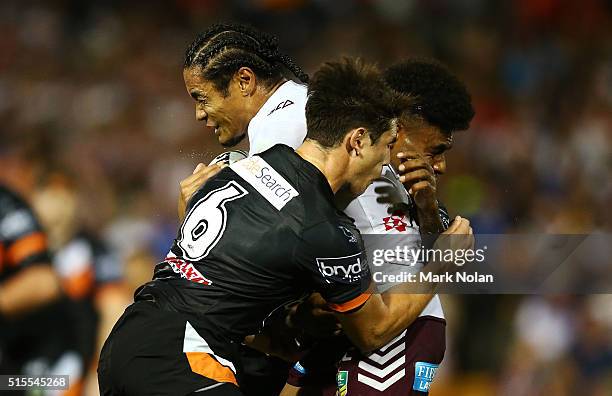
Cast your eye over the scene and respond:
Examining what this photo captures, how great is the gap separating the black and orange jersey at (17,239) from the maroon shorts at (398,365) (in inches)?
79.8

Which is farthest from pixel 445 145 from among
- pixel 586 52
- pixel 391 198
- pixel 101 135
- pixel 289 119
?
pixel 586 52

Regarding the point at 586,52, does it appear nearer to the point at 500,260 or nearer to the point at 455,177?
the point at 455,177

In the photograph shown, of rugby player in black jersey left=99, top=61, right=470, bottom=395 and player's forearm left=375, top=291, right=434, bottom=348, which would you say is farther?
player's forearm left=375, top=291, right=434, bottom=348

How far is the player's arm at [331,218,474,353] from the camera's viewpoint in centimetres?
329

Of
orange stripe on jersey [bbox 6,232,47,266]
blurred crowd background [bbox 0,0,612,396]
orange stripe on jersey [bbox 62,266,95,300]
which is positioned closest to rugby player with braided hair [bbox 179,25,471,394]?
blurred crowd background [bbox 0,0,612,396]

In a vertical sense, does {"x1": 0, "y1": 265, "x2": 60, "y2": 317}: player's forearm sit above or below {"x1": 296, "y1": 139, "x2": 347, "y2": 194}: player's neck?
above

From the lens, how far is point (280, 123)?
366 centimetres

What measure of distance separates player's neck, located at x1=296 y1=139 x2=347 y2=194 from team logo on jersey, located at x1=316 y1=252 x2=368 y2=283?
0.92ft

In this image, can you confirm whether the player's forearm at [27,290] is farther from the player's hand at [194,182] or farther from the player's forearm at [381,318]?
the player's forearm at [381,318]

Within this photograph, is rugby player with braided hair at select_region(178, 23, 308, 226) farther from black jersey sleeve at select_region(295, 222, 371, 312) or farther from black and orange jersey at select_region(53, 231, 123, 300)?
black and orange jersey at select_region(53, 231, 123, 300)

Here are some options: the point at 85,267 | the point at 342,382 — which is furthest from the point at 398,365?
the point at 85,267

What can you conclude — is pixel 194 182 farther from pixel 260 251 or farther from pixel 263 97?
pixel 260 251

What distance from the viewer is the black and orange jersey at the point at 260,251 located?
3092 mm

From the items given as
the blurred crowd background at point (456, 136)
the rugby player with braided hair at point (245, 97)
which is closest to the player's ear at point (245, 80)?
the rugby player with braided hair at point (245, 97)
